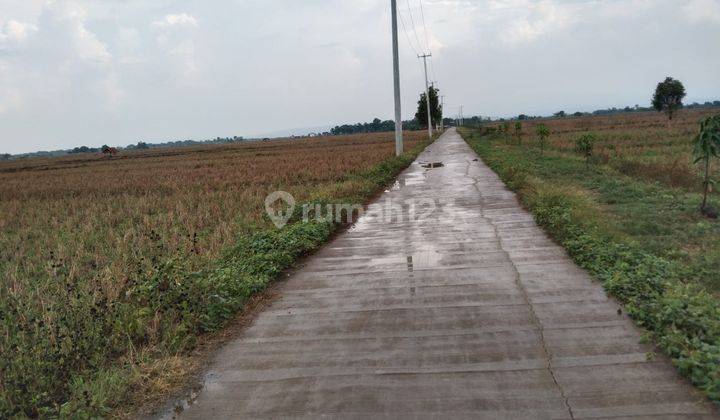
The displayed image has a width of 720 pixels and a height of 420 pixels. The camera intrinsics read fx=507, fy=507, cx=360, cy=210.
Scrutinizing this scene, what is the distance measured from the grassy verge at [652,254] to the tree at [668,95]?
144 ft

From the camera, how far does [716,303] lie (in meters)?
4.23

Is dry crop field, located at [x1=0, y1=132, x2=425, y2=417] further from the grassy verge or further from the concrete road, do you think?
the grassy verge

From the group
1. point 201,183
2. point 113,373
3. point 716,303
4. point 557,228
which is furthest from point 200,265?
point 201,183

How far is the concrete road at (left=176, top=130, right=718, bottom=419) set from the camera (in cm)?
320

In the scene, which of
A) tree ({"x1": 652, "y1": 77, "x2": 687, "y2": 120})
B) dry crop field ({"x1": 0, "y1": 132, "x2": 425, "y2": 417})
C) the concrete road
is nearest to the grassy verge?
the concrete road

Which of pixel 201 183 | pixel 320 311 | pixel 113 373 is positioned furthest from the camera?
pixel 201 183

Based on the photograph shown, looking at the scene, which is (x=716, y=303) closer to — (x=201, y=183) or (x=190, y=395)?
(x=190, y=395)

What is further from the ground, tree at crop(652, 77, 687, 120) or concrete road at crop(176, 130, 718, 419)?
tree at crop(652, 77, 687, 120)

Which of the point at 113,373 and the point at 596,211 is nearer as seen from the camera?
the point at 113,373

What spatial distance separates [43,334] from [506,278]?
4679 mm

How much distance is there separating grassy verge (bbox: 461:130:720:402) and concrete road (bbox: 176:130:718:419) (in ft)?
0.55

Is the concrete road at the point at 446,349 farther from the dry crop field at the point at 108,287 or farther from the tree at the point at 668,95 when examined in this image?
the tree at the point at 668,95

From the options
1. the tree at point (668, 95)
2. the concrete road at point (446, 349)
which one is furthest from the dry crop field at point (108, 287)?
the tree at point (668, 95)

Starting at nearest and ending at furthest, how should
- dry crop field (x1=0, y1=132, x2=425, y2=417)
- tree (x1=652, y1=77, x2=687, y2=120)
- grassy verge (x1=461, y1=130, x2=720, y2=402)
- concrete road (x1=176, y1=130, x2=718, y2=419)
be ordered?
concrete road (x1=176, y1=130, x2=718, y2=419) < grassy verge (x1=461, y1=130, x2=720, y2=402) < dry crop field (x1=0, y1=132, x2=425, y2=417) < tree (x1=652, y1=77, x2=687, y2=120)
